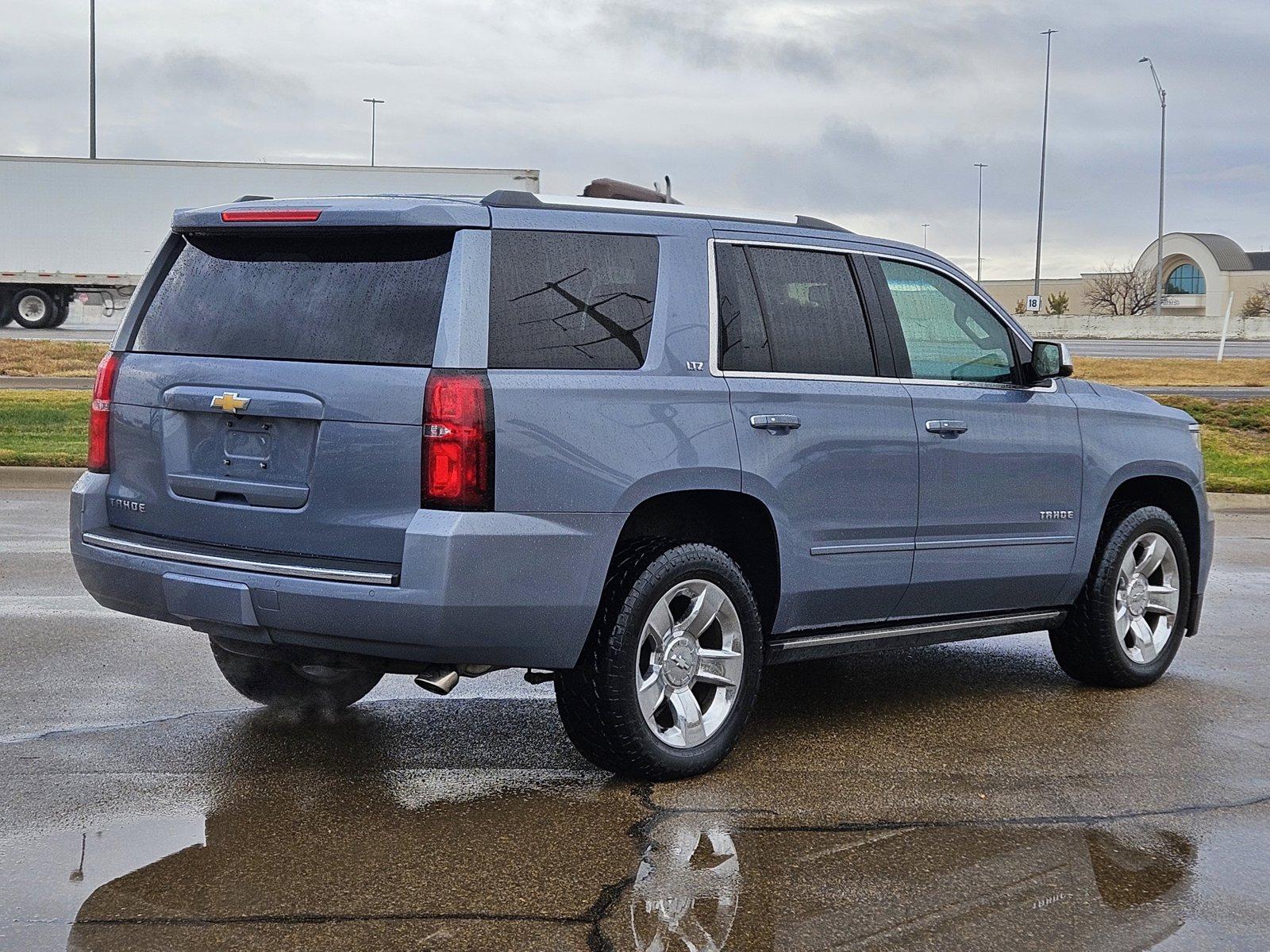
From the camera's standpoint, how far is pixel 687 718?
18.0ft

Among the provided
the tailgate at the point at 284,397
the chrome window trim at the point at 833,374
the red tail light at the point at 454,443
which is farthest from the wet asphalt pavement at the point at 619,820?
the chrome window trim at the point at 833,374

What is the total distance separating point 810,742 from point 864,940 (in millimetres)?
2101

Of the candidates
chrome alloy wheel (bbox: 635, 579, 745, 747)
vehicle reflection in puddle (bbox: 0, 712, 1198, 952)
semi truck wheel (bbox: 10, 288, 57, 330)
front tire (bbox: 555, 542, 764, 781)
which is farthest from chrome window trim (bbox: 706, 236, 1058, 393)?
semi truck wheel (bbox: 10, 288, 57, 330)

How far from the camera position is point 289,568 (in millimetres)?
4957

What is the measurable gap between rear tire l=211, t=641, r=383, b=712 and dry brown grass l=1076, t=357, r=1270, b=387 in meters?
20.1

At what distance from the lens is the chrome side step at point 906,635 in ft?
19.5

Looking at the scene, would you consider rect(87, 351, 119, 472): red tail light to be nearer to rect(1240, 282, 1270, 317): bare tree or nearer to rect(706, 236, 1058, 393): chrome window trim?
rect(706, 236, 1058, 393): chrome window trim

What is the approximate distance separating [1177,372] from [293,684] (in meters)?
24.7

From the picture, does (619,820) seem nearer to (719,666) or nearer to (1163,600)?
(719,666)

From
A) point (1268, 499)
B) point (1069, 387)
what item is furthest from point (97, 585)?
point (1268, 499)

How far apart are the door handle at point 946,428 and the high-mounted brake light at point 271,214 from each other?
8.12ft

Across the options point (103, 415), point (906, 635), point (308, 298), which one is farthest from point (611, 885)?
point (103, 415)

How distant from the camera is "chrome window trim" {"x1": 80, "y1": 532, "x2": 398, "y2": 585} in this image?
4.85 metres

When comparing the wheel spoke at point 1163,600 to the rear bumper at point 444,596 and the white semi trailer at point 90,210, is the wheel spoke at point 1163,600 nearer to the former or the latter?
the rear bumper at point 444,596
